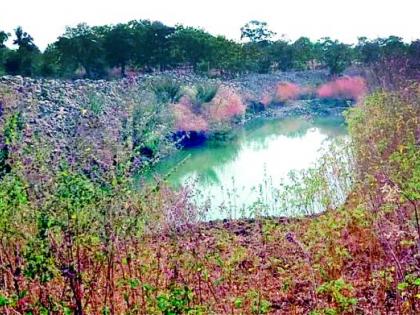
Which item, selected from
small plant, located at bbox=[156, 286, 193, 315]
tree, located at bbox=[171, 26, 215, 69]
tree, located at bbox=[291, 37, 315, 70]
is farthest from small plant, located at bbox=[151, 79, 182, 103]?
tree, located at bbox=[291, 37, 315, 70]

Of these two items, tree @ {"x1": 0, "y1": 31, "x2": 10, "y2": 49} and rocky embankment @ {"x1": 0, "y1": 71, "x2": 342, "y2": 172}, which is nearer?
rocky embankment @ {"x1": 0, "y1": 71, "x2": 342, "y2": 172}

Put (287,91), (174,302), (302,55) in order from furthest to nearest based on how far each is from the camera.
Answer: (302,55) < (287,91) < (174,302)

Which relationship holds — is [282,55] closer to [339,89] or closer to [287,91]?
[287,91]

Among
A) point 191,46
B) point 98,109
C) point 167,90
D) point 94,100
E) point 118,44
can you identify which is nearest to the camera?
point 98,109

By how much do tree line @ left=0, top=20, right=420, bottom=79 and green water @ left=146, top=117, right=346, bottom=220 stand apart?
399cm

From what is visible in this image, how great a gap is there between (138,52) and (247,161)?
14.2m

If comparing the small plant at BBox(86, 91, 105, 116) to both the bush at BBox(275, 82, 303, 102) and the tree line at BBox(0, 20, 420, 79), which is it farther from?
the bush at BBox(275, 82, 303, 102)

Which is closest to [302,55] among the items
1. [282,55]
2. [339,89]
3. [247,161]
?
[282,55]

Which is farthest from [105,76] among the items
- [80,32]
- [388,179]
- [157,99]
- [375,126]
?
[388,179]

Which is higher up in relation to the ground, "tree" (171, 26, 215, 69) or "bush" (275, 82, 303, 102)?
"tree" (171, 26, 215, 69)

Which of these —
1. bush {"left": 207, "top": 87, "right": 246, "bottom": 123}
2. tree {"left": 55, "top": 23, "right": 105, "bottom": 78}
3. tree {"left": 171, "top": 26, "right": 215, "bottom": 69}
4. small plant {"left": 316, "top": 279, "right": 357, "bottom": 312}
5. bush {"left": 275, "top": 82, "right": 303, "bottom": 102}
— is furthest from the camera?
bush {"left": 275, "top": 82, "right": 303, "bottom": 102}

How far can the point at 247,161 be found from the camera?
14.1 metres

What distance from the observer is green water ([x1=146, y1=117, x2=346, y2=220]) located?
909 centimetres

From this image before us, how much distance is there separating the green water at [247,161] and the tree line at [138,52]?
13.1ft
